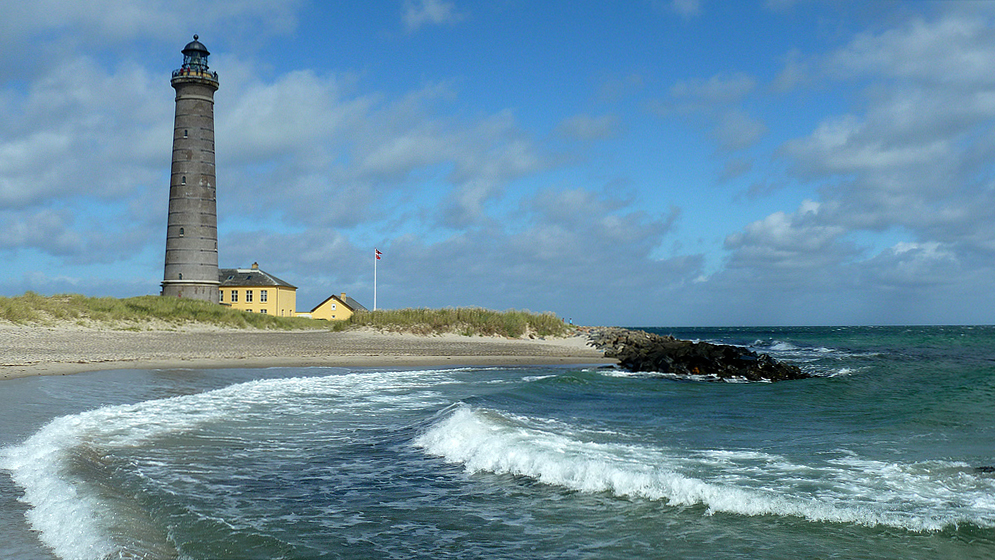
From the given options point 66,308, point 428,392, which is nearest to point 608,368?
point 428,392

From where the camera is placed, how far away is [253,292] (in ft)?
214

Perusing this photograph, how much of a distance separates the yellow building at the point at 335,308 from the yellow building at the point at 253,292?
20.0 ft

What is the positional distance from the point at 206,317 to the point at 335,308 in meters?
30.9

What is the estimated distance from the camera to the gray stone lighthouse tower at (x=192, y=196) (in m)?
48.6

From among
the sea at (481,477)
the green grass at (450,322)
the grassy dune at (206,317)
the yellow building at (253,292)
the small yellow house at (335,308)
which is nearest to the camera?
the sea at (481,477)

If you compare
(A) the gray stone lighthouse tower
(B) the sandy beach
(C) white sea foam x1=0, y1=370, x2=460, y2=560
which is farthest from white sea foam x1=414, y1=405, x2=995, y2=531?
(A) the gray stone lighthouse tower

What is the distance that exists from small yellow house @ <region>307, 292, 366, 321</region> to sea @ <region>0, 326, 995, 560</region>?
2250 inches

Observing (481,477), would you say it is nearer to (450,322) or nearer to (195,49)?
(450,322)

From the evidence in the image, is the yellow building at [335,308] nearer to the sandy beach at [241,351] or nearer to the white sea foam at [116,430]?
the sandy beach at [241,351]

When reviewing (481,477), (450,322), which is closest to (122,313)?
(450,322)

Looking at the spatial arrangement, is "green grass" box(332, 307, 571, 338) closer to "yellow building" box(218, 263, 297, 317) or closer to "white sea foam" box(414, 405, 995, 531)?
"yellow building" box(218, 263, 297, 317)

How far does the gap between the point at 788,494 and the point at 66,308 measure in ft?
114

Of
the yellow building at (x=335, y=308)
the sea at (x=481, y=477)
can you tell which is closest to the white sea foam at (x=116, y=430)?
the sea at (x=481, y=477)

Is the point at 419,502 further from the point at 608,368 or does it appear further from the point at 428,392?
the point at 608,368
